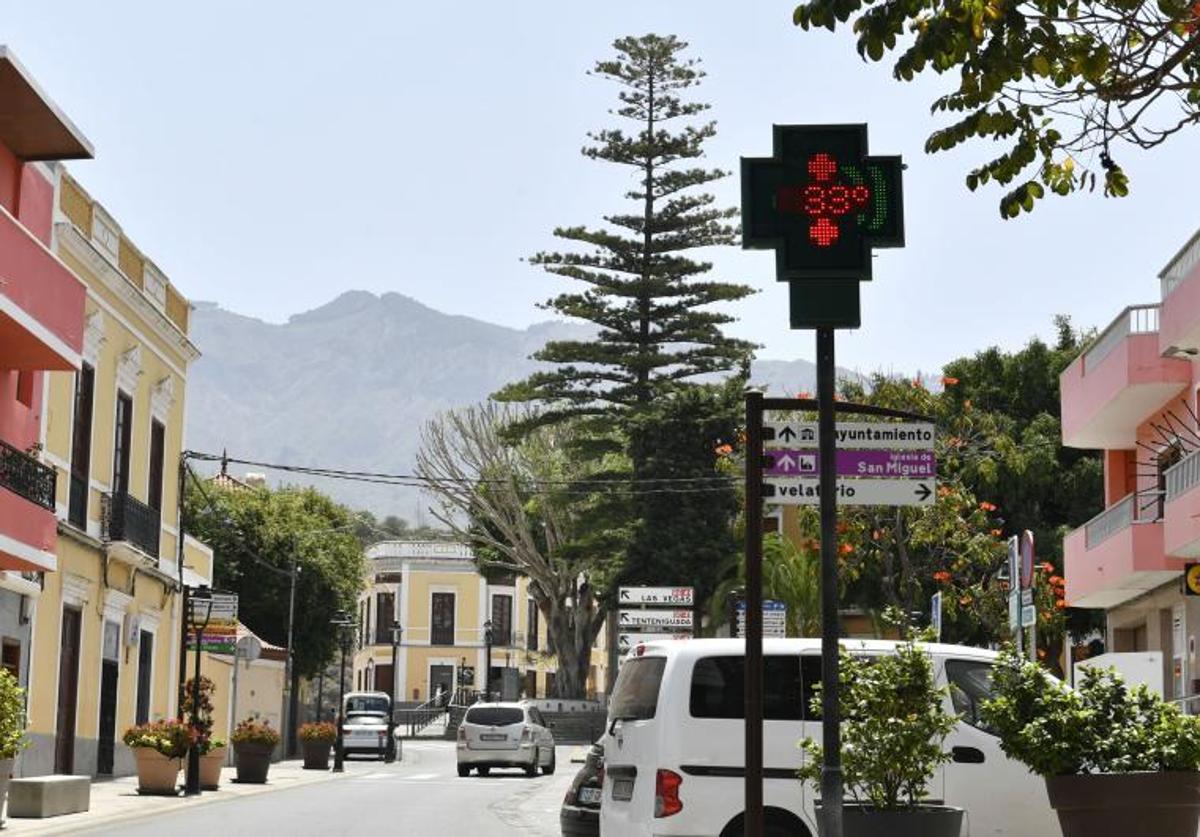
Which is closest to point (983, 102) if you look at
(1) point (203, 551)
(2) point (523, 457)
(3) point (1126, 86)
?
(3) point (1126, 86)

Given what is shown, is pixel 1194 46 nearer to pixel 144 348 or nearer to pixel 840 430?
pixel 840 430

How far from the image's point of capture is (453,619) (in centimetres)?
10631

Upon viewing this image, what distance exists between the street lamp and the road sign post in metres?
37.2

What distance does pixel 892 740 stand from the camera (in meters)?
10.7

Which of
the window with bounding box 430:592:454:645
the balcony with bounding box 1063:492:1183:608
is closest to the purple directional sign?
the balcony with bounding box 1063:492:1183:608

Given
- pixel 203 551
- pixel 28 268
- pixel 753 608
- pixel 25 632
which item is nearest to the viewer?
pixel 753 608

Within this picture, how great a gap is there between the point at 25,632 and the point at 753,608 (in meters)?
22.3

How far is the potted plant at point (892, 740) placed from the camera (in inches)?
416

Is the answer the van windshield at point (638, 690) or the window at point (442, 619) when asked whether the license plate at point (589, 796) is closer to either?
the van windshield at point (638, 690)

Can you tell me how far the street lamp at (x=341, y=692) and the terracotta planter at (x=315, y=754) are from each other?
0.30m

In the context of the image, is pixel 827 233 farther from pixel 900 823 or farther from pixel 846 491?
pixel 900 823

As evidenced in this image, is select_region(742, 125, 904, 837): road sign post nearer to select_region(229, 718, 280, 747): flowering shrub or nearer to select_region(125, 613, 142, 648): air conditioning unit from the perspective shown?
select_region(229, 718, 280, 747): flowering shrub

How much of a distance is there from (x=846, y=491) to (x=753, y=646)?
1.44 meters

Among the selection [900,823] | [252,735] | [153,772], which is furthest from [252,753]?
Answer: [900,823]
